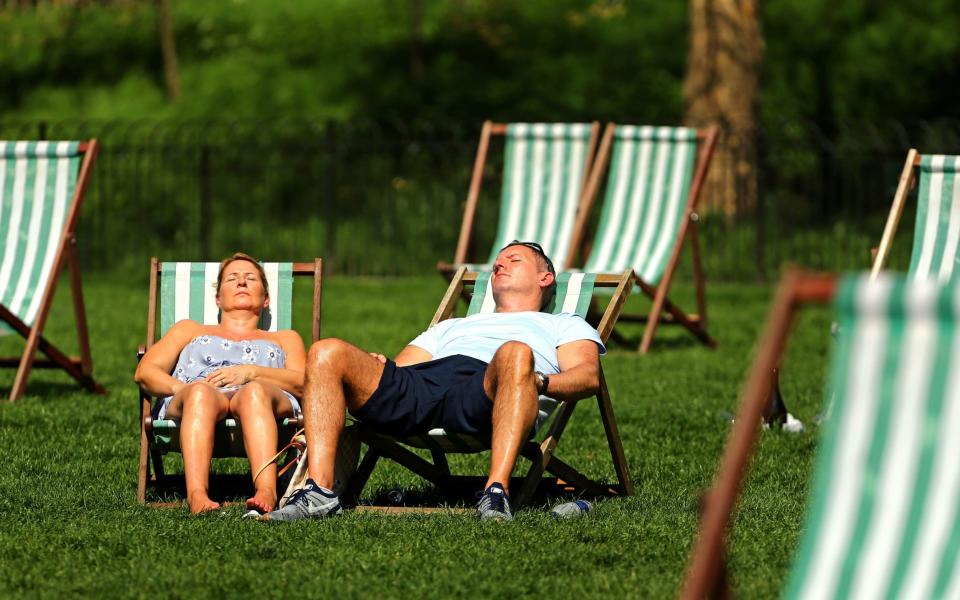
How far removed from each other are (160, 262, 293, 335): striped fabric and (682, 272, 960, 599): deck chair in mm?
3423

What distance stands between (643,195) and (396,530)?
565cm

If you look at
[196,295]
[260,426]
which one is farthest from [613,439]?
[196,295]

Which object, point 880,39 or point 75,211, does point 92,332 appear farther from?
point 880,39

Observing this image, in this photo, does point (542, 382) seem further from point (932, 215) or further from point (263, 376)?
point (932, 215)

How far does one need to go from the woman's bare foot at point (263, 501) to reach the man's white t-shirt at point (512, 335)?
2.71 feet

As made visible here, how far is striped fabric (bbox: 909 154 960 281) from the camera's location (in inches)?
291

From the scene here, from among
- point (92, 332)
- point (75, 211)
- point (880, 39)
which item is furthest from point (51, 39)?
point (75, 211)

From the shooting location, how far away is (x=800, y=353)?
9.46 meters

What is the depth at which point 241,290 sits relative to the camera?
19.3ft

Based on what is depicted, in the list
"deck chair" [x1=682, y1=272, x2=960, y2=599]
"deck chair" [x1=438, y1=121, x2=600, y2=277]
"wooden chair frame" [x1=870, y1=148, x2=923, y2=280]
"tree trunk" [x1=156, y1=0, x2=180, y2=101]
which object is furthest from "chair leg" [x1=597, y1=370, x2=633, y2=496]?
"tree trunk" [x1=156, y1=0, x2=180, y2=101]

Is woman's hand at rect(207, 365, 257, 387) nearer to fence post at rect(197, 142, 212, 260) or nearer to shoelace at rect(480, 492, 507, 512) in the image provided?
shoelace at rect(480, 492, 507, 512)

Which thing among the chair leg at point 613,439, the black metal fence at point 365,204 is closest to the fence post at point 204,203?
the black metal fence at point 365,204

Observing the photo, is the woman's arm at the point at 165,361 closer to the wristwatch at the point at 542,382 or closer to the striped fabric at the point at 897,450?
the wristwatch at the point at 542,382

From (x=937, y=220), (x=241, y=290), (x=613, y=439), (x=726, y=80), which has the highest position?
(x=726, y=80)
